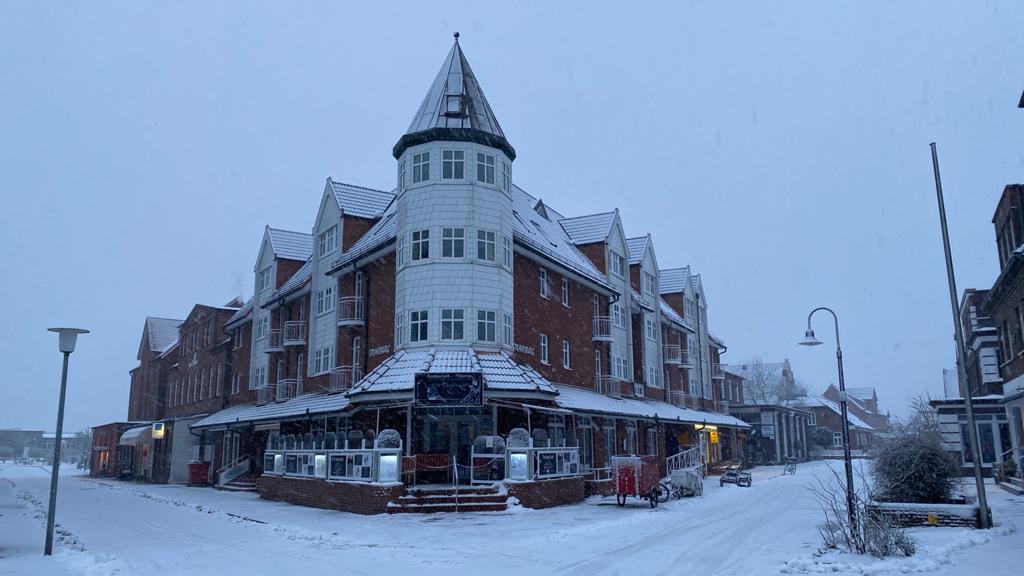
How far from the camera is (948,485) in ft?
57.9

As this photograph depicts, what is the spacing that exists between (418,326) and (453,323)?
Answer: 1.22 meters

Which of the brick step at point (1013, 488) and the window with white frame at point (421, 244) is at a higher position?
the window with white frame at point (421, 244)

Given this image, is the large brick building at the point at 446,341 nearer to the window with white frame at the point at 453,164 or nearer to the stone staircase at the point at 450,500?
the window with white frame at the point at 453,164

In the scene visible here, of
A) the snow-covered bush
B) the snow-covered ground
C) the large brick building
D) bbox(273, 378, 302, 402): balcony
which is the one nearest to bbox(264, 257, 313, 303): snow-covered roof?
the large brick building

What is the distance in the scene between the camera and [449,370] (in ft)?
73.4

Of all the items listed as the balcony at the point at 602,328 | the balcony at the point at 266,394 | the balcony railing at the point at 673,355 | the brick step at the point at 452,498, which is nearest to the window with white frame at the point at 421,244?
the brick step at the point at 452,498

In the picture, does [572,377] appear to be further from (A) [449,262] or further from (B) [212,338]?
(B) [212,338]

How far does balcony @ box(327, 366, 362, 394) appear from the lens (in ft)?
94.5

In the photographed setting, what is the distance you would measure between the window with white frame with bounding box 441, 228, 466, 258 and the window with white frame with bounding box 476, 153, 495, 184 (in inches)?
85.7

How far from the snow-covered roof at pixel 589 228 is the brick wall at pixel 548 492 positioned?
50.4 ft

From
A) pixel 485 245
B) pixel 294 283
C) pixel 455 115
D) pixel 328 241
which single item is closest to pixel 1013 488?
pixel 485 245

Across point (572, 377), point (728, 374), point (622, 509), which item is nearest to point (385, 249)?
point (572, 377)

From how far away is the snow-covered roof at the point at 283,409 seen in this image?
2638cm

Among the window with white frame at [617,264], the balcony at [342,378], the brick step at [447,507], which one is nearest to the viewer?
the brick step at [447,507]
